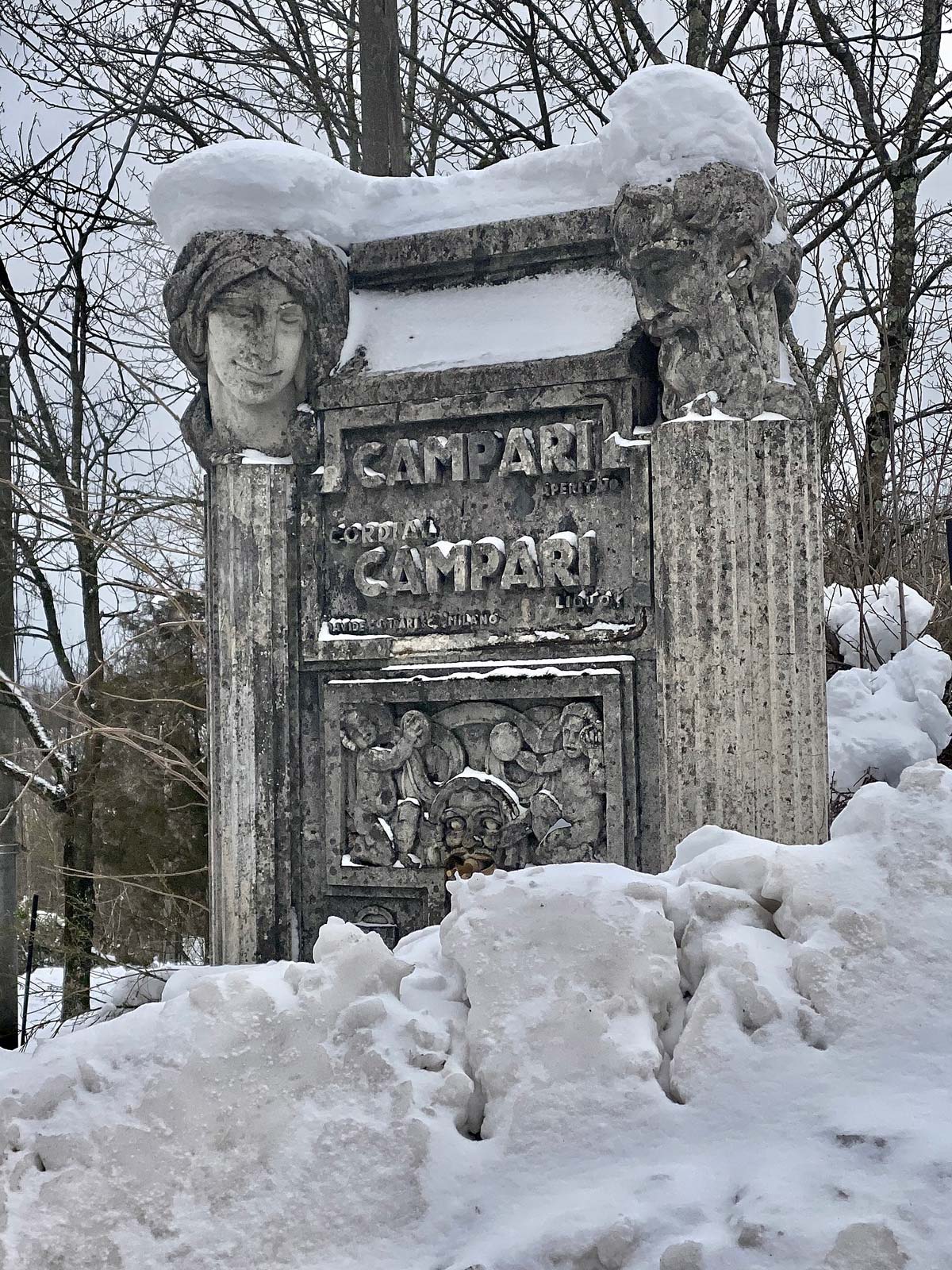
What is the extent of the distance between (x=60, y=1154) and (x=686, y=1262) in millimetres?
1121

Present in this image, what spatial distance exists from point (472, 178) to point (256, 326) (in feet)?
3.02

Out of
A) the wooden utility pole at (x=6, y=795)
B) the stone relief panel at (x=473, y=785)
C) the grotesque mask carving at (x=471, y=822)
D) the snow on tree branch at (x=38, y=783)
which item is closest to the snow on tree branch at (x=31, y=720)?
the snow on tree branch at (x=38, y=783)

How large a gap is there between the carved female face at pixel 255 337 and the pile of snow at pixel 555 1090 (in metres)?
2.32

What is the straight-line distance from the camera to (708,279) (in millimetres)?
3875

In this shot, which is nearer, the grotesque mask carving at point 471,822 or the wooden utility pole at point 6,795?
the grotesque mask carving at point 471,822

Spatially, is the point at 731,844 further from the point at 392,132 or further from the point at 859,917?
the point at 392,132

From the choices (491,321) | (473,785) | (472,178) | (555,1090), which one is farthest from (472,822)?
A: (472,178)

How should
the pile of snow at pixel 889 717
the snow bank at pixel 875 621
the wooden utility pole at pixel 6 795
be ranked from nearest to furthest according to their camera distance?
the pile of snow at pixel 889 717 < the snow bank at pixel 875 621 < the wooden utility pole at pixel 6 795

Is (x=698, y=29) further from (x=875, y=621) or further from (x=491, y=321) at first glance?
(x=491, y=321)

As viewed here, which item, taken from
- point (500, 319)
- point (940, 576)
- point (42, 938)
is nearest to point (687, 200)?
point (500, 319)

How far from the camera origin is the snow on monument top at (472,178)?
385 centimetres

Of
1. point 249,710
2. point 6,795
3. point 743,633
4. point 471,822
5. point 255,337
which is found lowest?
point 6,795

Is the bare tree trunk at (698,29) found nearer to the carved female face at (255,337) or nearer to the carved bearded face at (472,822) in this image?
the carved female face at (255,337)

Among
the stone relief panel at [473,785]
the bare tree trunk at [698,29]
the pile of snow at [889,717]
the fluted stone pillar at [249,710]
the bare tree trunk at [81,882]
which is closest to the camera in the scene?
the stone relief panel at [473,785]
